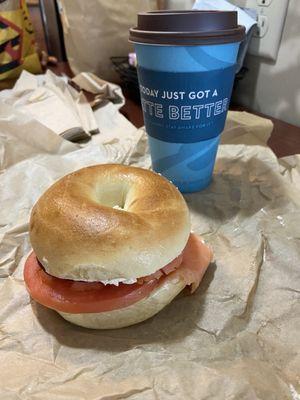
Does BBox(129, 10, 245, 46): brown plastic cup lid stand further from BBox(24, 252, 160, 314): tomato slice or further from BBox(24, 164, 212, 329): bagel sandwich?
BBox(24, 252, 160, 314): tomato slice

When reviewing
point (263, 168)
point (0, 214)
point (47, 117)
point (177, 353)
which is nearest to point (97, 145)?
point (47, 117)

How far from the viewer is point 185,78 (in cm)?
76

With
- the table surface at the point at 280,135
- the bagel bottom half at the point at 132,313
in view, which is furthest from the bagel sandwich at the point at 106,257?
the table surface at the point at 280,135

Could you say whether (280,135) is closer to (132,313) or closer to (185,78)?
(185,78)

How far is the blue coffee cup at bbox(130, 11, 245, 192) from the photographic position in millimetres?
712

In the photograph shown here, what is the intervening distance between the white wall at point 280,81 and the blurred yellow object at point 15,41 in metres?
0.99

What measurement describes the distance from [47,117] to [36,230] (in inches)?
27.0

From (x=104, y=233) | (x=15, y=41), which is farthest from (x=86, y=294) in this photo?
(x=15, y=41)

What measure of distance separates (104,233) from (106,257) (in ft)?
0.13

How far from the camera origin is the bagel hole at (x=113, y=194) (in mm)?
725

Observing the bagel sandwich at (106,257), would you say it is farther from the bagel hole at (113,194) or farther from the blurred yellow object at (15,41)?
the blurred yellow object at (15,41)

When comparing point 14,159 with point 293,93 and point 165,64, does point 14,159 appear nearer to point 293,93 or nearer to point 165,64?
point 165,64

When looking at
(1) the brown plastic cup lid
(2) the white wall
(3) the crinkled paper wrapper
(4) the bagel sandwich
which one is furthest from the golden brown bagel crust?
(2) the white wall

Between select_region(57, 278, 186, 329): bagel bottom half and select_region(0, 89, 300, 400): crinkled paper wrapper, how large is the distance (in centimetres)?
2
